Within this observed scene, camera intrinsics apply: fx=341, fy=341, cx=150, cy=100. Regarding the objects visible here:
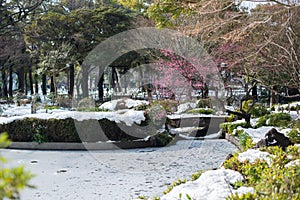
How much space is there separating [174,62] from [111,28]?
7.01 m

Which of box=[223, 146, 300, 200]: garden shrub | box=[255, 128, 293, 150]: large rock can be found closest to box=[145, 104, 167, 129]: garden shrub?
box=[255, 128, 293, 150]: large rock

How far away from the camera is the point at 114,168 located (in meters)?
6.48

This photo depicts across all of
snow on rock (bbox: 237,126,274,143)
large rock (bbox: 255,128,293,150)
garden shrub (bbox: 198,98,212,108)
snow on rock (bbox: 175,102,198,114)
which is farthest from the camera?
garden shrub (bbox: 198,98,212,108)

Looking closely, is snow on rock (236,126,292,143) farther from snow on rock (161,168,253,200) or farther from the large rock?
snow on rock (161,168,253,200)

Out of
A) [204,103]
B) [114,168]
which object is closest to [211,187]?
[114,168]

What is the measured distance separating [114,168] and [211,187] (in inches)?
133

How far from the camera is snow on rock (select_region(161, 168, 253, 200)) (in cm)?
314

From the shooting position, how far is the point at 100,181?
557 centimetres

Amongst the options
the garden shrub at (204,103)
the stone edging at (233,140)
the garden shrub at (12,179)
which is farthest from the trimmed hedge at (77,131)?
the garden shrub at (12,179)

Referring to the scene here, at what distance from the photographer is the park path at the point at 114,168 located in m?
4.98

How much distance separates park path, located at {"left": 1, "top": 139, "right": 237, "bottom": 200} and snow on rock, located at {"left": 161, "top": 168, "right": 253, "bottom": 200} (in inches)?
45.9

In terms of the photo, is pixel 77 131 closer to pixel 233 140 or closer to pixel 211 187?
pixel 233 140

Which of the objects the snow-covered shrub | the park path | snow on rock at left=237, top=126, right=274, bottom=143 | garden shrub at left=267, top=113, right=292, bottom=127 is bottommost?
the park path

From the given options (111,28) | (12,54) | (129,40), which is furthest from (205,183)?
(12,54)
